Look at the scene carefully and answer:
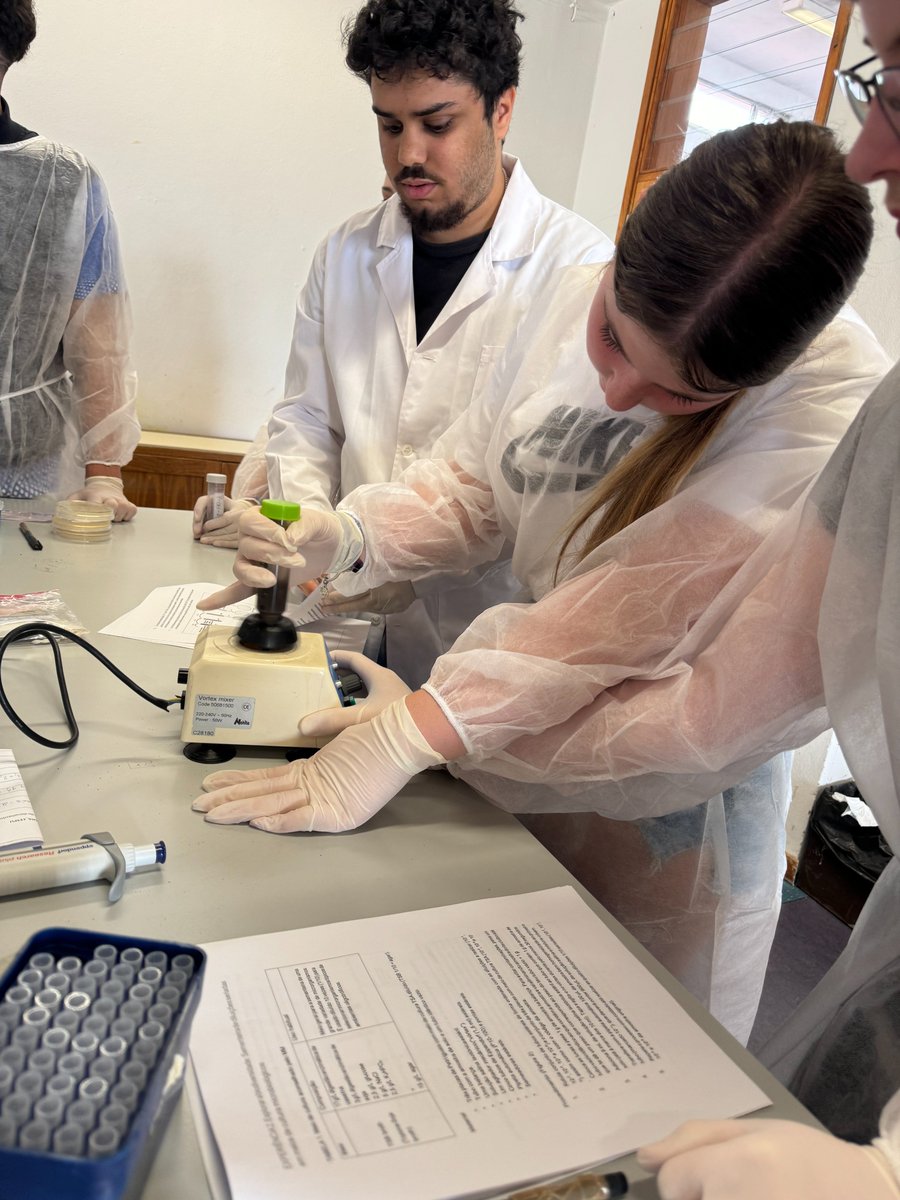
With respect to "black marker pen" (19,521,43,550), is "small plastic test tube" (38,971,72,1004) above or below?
above

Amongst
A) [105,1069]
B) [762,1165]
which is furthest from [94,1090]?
[762,1165]

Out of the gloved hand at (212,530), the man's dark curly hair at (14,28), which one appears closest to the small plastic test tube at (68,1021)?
the gloved hand at (212,530)

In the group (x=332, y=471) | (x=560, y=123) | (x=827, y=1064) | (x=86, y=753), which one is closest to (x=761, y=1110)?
(x=827, y=1064)

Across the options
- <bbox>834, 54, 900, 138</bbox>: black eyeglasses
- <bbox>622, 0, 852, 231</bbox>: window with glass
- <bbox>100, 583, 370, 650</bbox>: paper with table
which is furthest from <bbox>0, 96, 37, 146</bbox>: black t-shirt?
<bbox>622, 0, 852, 231</bbox>: window with glass

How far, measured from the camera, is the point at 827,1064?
2.53 feet

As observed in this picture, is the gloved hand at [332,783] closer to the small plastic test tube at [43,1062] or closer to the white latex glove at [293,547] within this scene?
the white latex glove at [293,547]

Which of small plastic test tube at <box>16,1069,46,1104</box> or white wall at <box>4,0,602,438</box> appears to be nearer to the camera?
small plastic test tube at <box>16,1069,46,1104</box>

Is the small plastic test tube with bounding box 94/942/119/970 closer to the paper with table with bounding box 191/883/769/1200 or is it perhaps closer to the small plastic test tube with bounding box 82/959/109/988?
the small plastic test tube with bounding box 82/959/109/988

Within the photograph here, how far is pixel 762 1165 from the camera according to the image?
0.50m

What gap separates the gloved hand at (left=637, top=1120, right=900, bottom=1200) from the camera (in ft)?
1.61

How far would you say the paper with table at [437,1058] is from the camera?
515mm

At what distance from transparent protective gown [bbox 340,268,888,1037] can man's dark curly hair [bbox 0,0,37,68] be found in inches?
52.3

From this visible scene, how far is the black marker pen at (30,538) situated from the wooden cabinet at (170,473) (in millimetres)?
1361

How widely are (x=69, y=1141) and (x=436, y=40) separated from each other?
163 centimetres
